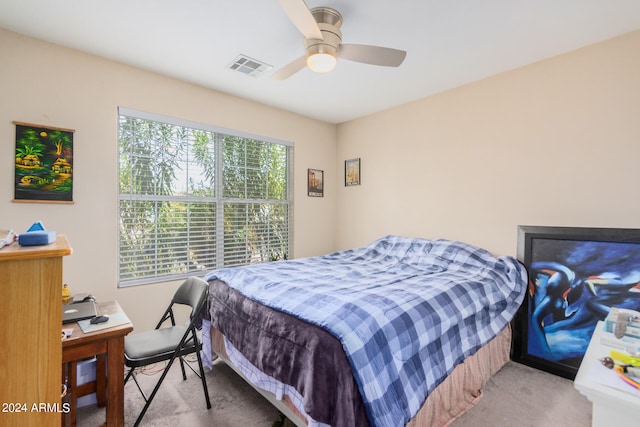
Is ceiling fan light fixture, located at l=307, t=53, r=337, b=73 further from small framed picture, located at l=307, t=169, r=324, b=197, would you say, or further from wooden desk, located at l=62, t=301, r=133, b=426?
small framed picture, located at l=307, t=169, r=324, b=197

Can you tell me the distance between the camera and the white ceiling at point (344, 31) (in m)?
1.89

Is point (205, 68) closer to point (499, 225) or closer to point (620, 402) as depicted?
point (499, 225)

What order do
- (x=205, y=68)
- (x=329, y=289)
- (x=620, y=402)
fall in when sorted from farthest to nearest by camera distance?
(x=205, y=68), (x=329, y=289), (x=620, y=402)

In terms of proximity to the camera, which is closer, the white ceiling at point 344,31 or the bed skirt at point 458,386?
the bed skirt at point 458,386

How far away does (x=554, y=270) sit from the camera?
2412 millimetres

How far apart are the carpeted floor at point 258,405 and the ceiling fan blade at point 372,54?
222 cm

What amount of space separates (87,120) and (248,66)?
1355 mm

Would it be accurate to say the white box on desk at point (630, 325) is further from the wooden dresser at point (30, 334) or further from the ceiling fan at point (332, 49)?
the wooden dresser at point (30, 334)

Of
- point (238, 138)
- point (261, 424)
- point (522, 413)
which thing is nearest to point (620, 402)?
point (522, 413)

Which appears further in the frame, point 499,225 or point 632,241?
point 499,225

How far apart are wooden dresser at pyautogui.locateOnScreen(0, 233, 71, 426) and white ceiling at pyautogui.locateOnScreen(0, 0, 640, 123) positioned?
1767mm

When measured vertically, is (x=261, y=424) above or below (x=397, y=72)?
below

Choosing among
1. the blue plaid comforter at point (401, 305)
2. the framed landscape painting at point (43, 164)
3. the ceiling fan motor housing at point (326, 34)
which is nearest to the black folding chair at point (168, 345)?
the blue plaid comforter at point (401, 305)

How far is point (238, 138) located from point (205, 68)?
2.78 ft
